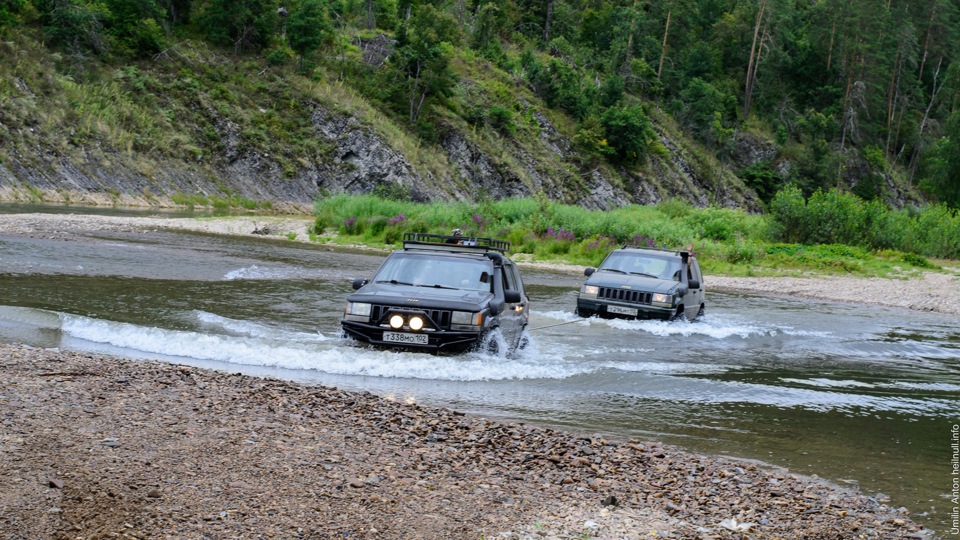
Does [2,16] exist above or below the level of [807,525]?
above

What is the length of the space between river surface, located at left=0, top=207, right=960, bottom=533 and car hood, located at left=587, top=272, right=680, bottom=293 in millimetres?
794

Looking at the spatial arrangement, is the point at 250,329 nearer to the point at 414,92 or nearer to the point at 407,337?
the point at 407,337

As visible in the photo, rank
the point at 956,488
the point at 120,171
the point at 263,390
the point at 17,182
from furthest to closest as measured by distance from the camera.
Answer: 1. the point at 120,171
2. the point at 17,182
3. the point at 263,390
4. the point at 956,488

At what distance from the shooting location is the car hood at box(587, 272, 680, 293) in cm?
1827

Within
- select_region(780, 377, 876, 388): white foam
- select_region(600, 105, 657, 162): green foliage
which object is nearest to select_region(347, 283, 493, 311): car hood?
select_region(780, 377, 876, 388): white foam

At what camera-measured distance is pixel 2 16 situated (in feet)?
169

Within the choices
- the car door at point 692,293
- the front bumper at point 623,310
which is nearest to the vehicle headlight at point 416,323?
the front bumper at point 623,310

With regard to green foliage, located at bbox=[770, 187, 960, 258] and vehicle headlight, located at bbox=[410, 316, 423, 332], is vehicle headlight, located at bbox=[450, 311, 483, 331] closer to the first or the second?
vehicle headlight, located at bbox=[410, 316, 423, 332]

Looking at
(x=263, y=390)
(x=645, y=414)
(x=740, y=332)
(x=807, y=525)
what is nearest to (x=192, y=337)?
(x=263, y=390)

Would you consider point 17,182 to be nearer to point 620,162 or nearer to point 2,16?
point 2,16

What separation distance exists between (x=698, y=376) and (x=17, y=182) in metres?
39.7

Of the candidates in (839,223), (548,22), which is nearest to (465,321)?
(839,223)

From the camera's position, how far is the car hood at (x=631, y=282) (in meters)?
18.3

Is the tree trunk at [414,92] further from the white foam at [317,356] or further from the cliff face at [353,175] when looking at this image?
the white foam at [317,356]
